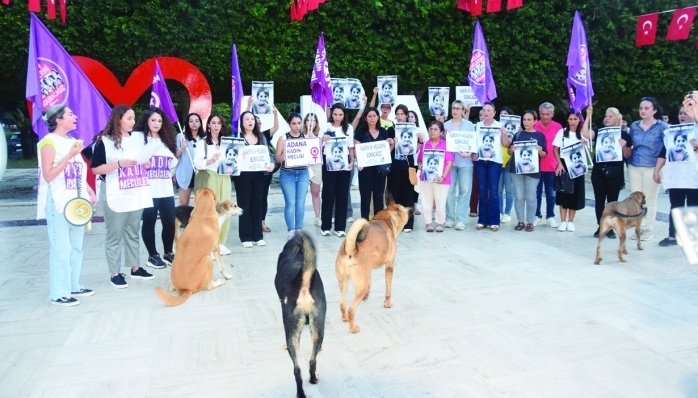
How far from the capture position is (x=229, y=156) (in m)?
7.26

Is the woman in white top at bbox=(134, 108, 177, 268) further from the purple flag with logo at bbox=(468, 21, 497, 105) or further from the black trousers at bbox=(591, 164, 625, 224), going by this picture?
the black trousers at bbox=(591, 164, 625, 224)

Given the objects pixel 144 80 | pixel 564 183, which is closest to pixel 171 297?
pixel 564 183

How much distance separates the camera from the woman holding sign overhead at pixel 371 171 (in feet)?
27.3

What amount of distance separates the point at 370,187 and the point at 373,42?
6.86m

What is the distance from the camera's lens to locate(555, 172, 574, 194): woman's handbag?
27.4ft

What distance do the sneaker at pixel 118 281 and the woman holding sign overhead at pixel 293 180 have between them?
267 cm

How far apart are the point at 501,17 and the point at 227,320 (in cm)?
1288

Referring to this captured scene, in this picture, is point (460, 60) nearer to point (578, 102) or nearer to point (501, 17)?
point (501, 17)

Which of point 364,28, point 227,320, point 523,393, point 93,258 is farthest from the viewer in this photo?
point 364,28

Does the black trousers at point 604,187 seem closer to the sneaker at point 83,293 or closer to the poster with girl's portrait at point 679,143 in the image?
the poster with girl's portrait at point 679,143

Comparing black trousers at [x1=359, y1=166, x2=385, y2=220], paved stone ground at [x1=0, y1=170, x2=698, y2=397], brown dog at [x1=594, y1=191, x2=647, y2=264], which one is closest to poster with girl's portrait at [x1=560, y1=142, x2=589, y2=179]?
brown dog at [x1=594, y1=191, x2=647, y2=264]

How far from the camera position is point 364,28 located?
14000mm

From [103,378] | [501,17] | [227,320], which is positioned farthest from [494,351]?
[501,17]

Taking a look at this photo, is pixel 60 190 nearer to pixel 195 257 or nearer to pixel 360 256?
pixel 195 257
